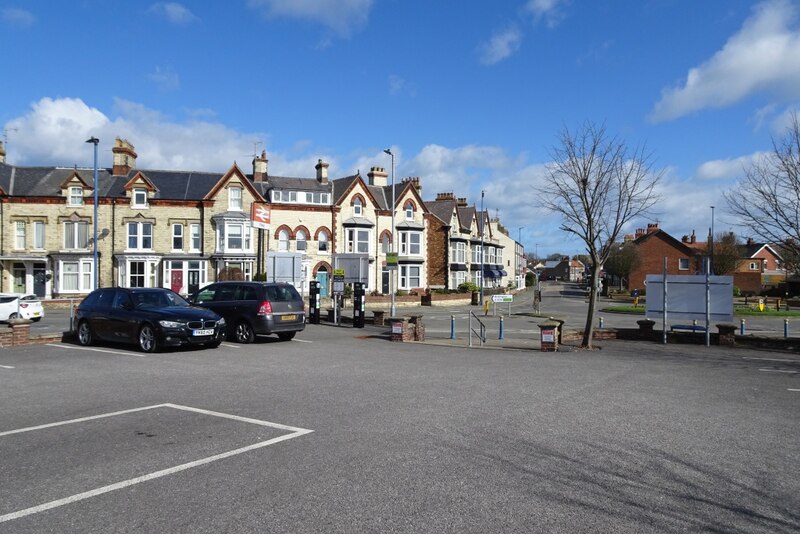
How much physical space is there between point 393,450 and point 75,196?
42226 millimetres

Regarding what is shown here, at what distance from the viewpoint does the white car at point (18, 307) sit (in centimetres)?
Result: 2408

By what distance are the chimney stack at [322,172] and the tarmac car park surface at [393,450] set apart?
37621mm

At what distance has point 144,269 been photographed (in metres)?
41.9

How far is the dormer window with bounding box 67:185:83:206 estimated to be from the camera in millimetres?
41312

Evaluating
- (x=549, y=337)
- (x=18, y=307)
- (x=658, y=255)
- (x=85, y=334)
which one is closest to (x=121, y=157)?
(x=18, y=307)

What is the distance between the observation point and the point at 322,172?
48.6 metres

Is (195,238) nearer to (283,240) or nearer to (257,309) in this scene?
(283,240)

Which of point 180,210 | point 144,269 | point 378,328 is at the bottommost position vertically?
point 378,328

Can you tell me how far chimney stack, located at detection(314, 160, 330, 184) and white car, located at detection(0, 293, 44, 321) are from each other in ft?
85.8

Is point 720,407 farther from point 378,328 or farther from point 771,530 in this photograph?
point 378,328

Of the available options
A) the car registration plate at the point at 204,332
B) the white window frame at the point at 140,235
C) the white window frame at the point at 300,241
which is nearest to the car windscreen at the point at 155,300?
the car registration plate at the point at 204,332

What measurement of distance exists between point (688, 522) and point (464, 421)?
333 cm

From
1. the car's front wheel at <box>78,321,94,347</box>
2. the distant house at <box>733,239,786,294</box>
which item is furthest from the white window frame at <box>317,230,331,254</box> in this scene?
the distant house at <box>733,239,786,294</box>

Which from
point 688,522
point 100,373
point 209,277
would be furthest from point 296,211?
point 688,522
